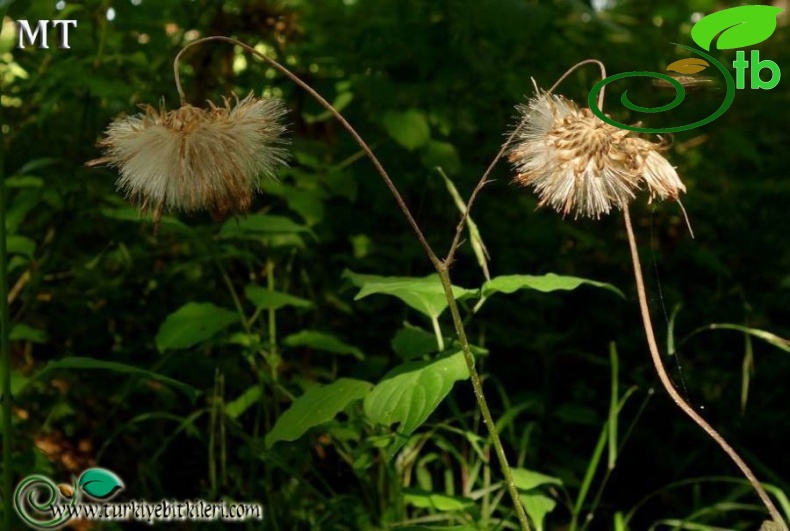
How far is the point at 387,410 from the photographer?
1.42 metres

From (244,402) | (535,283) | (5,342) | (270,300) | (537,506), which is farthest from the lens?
(244,402)

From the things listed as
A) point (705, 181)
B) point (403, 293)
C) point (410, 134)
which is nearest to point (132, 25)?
point (410, 134)

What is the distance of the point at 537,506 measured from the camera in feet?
5.74

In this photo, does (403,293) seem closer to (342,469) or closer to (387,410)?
(387,410)

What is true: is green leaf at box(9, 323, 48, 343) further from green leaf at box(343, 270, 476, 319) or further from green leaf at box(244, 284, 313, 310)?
green leaf at box(343, 270, 476, 319)

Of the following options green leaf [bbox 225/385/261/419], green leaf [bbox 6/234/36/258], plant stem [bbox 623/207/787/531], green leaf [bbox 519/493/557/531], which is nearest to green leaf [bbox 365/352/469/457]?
plant stem [bbox 623/207/787/531]

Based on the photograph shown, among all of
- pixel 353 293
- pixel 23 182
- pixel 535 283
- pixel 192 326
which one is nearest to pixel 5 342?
pixel 192 326

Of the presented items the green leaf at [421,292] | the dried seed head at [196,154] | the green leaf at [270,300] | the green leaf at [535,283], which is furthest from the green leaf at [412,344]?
the dried seed head at [196,154]

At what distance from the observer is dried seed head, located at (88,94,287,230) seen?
1305mm

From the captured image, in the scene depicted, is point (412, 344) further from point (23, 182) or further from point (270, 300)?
point (23, 182)

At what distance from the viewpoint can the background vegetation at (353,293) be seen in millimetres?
2238

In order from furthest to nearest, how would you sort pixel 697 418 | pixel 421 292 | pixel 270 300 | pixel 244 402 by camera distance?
1. pixel 244 402
2. pixel 270 300
3. pixel 421 292
4. pixel 697 418

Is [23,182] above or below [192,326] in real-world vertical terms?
above

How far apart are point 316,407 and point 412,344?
0.84ft
